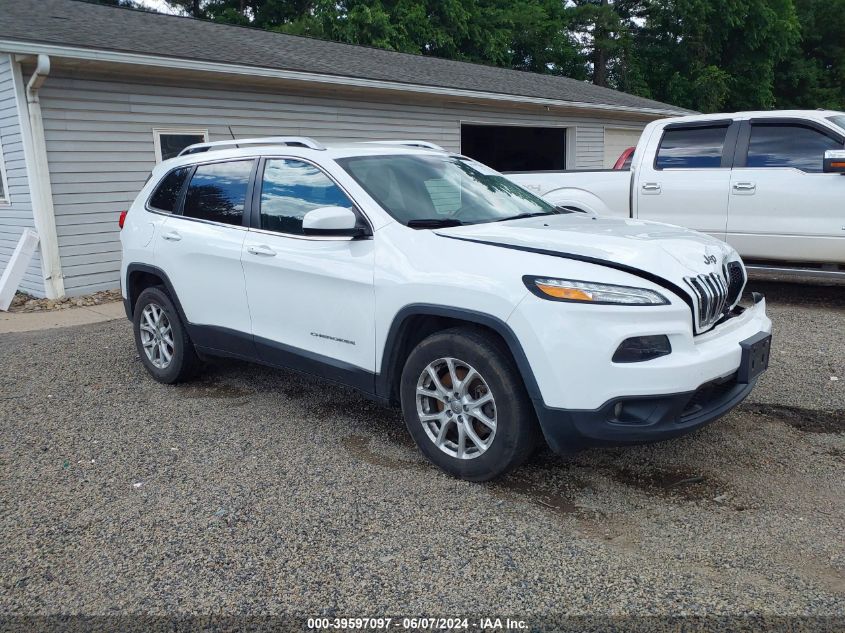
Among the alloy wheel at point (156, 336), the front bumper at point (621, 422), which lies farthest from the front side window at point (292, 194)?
the front bumper at point (621, 422)

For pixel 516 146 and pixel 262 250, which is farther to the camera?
pixel 516 146

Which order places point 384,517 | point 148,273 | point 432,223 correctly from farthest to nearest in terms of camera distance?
point 148,273 → point 432,223 → point 384,517

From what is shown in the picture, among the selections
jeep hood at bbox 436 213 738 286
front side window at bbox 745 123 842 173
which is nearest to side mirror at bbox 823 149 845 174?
front side window at bbox 745 123 842 173

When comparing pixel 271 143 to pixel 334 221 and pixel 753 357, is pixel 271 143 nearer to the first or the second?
pixel 334 221

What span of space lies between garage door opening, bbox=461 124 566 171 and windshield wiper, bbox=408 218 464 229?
14.5 metres

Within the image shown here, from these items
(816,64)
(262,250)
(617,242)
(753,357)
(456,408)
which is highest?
(816,64)

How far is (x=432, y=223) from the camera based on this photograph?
13.3 feet

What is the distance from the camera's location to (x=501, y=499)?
3572 mm

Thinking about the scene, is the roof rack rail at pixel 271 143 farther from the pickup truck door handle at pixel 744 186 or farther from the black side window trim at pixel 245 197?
the pickup truck door handle at pixel 744 186

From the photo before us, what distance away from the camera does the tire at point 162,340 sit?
5391mm

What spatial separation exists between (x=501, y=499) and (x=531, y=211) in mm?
1963

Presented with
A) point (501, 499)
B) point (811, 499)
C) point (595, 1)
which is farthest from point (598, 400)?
point (595, 1)

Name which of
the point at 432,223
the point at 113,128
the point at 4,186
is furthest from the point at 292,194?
the point at 4,186

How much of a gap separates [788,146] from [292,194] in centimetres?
550
